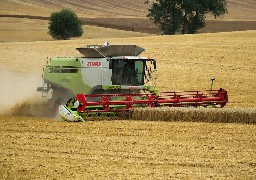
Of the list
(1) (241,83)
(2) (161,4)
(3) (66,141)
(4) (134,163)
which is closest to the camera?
(4) (134,163)

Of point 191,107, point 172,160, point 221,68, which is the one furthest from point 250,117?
point 221,68

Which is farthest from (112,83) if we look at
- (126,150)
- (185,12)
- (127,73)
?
(185,12)

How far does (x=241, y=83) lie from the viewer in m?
28.1

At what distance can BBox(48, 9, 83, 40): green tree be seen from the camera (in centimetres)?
7031

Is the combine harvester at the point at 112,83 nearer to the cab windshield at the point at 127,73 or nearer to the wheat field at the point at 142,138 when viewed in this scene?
the cab windshield at the point at 127,73

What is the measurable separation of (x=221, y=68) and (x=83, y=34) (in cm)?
4298

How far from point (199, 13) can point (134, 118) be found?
5712 cm

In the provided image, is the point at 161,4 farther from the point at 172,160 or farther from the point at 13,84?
the point at 172,160

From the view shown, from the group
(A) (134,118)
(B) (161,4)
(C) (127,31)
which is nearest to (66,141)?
(A) (134,118)

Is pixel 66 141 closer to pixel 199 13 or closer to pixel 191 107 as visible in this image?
pixel 191 107

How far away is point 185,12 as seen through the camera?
6994 cm

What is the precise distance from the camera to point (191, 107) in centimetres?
1803

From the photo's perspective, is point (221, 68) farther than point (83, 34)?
No

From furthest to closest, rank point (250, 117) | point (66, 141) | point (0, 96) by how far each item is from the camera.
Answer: point (0, 96) → point (250, 117) → point (66, 141)
